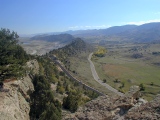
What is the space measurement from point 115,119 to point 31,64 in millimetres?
46155

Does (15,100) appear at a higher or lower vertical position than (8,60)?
lower

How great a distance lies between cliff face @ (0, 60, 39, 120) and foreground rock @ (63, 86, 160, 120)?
16.7 meters

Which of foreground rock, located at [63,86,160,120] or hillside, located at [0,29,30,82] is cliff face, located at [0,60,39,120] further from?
foreground rock, located at [63,86,160,120]

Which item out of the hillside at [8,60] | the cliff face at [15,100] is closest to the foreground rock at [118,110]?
the cliff face at [15,100]

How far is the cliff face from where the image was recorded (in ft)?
93.2

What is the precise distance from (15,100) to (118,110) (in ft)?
77.3

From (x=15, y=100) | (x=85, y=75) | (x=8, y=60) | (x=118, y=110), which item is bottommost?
(x=85, y=75)

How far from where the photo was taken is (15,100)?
32.7 metres

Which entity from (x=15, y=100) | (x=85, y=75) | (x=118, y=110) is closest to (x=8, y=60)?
(x=15, y=100)

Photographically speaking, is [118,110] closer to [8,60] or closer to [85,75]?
[8,60]

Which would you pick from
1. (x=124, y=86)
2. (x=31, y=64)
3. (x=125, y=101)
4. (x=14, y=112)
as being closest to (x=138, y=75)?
(x=124, y=86)

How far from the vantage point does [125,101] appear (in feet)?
46.0

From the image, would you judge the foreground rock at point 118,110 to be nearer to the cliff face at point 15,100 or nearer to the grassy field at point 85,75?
the cliff face at point 15,100

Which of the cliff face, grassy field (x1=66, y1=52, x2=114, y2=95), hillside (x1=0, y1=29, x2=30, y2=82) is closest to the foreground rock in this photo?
the cliff face
